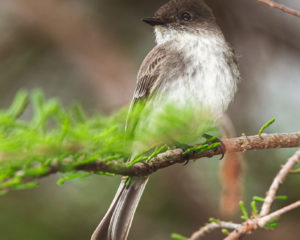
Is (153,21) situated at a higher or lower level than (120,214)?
higher

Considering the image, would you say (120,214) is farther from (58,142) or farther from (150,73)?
(58,142)

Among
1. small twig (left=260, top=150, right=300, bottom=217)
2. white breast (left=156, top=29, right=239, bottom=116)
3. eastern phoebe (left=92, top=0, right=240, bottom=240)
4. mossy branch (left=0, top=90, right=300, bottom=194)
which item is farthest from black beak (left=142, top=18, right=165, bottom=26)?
mossy branch (left=0, top=90, right=300, bottom=194)

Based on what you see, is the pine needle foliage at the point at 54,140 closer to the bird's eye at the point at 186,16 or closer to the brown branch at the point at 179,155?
the brown branch at the point at 179,155

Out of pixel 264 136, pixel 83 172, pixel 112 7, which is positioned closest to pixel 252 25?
pixel 112 7

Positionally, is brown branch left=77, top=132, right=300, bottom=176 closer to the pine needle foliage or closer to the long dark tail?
the pine needle foliage

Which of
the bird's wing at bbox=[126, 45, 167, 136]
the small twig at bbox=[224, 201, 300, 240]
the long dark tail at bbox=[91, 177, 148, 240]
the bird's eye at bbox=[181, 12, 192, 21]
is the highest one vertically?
the bird's eye at bbox=[181, 12, 192, 21]

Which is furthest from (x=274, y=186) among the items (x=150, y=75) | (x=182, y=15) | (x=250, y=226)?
(x=182, y=15)
